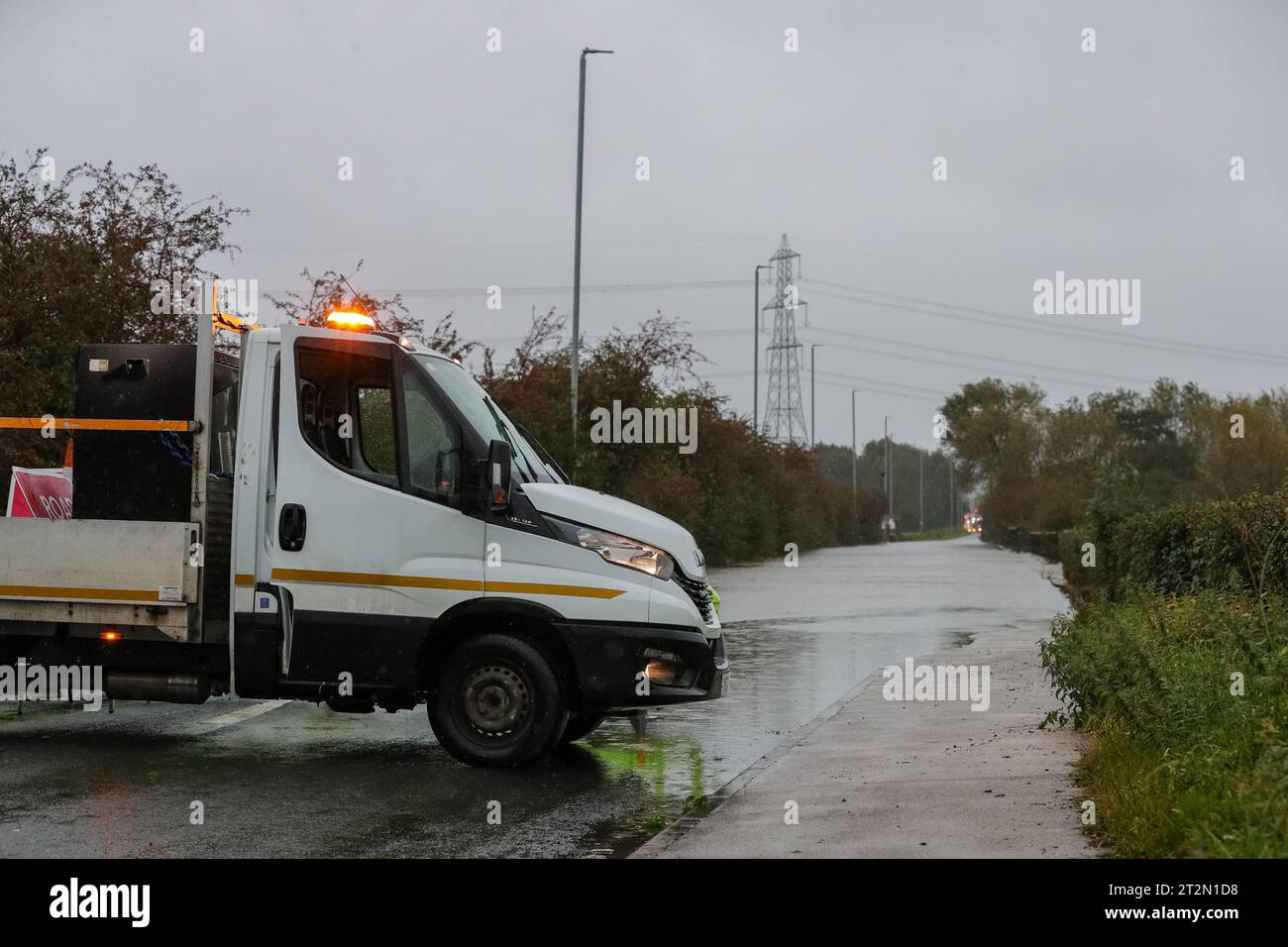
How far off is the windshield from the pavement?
232 centimetres

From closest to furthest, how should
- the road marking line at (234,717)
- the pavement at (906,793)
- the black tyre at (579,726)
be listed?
1. the pavement at (906,793)
2. the black tyre at (579,726)
3. the road marking line at (234,717)

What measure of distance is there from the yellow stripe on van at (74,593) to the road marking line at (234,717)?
1.91 m

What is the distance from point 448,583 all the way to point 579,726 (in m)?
1.85

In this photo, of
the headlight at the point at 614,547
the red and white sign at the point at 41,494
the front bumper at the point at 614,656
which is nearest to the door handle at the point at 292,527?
the headlight at the point at 614,547

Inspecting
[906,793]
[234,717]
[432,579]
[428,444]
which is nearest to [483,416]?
[428,444]

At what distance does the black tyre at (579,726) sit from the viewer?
33.4ft

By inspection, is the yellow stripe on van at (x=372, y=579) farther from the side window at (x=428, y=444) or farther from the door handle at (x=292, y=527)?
the side window at (x=428, y=444)

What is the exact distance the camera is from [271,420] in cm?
921

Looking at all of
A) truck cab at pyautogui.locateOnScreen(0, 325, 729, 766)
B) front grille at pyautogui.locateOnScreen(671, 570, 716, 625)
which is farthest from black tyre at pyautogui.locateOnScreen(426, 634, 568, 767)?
front grille at pyautogui.locateOnScreen(671, 570, 716, 625)

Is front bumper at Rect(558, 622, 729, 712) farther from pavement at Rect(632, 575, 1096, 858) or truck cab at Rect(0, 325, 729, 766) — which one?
pavement at Rect(632, 575, 1096, 858)

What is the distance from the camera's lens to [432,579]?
900cm
